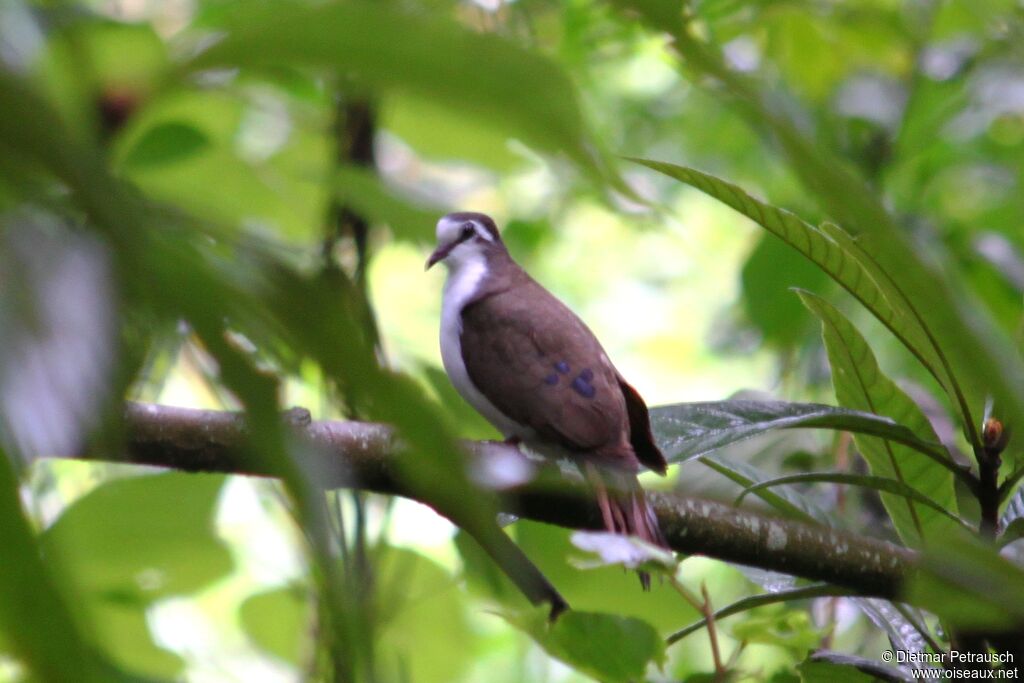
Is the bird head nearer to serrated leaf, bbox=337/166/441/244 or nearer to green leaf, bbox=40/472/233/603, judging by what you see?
green leaf, bbox=40/472/233/603

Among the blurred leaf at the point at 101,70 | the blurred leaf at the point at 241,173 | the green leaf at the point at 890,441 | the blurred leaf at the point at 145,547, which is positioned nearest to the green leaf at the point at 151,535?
the blurred leaf at the point at 145,547

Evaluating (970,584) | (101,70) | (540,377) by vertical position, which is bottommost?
(970,584)

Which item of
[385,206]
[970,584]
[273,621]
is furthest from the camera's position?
[273,621]

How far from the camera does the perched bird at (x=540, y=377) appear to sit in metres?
2.02

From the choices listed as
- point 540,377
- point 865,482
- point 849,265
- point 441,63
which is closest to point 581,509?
point 865,482

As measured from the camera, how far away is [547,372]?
87.4 inches

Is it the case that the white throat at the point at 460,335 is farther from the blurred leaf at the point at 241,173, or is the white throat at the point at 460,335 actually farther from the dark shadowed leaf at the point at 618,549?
the dark shadowed leaf at the point at 618,549

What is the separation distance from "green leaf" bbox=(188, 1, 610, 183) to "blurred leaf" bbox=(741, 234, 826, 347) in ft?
6.16

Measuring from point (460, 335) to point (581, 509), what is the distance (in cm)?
104

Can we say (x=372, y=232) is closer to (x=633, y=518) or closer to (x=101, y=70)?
(x=101, y=70)

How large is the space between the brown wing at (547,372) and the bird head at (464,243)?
38 cm

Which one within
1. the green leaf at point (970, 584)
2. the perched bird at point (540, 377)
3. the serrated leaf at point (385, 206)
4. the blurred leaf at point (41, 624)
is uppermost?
the perched bird at point (540, 377)

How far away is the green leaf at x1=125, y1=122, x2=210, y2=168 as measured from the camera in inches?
49.1

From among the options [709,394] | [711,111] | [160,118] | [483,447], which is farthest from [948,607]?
[709,394]
